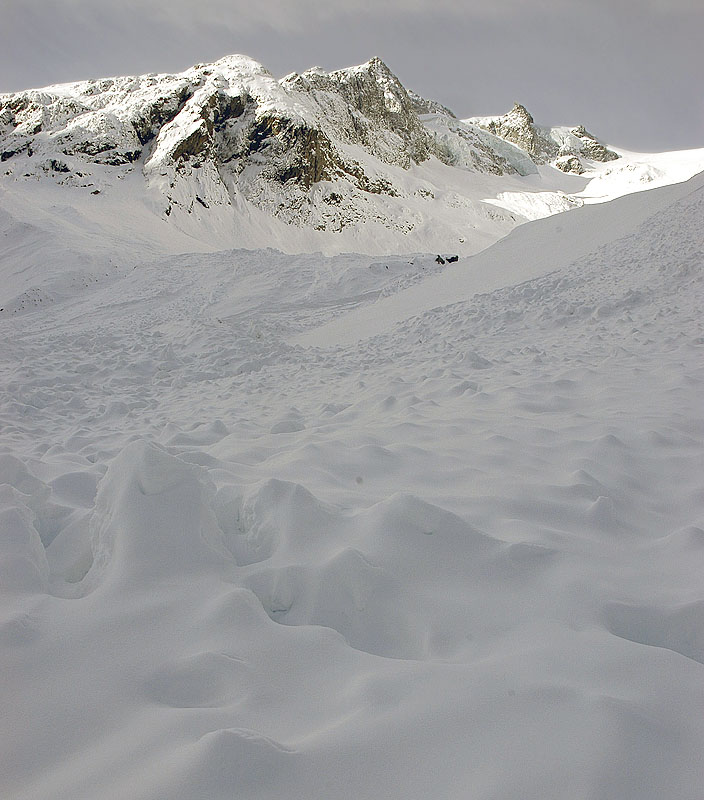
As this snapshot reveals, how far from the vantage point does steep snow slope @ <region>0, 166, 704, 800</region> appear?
1.29 meters

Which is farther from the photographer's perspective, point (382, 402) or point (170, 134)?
point (170, 134)

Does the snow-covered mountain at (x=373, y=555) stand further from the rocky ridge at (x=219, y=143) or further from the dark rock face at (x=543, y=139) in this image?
the dark rock face at (x=543, y=139)

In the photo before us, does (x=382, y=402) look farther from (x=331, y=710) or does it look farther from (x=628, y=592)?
(x=331, y=710)

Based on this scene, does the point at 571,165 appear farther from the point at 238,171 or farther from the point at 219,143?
the point at 219,143

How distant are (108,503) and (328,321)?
11.0 m

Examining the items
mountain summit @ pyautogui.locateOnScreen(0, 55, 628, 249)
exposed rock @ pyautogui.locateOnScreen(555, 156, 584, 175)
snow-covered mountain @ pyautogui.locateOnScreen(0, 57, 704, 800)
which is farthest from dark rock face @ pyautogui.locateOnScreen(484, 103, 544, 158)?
snow-covered mountain @ pyautogui.locateOnScreen(0, 57, 704, 800)

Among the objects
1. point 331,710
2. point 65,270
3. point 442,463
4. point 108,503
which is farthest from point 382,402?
point 65,270

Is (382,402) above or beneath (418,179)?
beneath

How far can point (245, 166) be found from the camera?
52.4 metres

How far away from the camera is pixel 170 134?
49.8m

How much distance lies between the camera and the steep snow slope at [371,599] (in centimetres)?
129

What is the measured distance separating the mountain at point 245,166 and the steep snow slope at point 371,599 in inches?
1380

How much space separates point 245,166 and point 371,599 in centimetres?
5689

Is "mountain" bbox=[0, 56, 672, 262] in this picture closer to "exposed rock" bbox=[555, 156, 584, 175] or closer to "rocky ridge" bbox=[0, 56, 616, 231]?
"rocky ridge" bbox=[0, 56, 616, 231]
